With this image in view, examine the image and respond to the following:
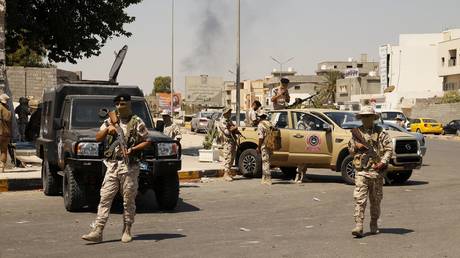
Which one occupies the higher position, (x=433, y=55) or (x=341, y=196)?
(x=433, y=55)

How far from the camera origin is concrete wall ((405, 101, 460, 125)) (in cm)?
6488

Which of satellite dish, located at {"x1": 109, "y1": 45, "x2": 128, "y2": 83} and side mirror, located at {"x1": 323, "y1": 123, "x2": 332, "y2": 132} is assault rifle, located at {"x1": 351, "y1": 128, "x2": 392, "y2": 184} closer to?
side mirror, located at {"x1": 323, "y1": 123, "x2": 332, "y2": 132}

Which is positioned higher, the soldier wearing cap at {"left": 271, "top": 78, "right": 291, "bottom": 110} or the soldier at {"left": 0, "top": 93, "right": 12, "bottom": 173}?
the soldier wearing cap at {"left": 271, "top": 78, "right": 291, "bottom": 110}

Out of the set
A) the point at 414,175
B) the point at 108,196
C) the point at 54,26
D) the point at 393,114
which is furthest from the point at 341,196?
the point at 393,114

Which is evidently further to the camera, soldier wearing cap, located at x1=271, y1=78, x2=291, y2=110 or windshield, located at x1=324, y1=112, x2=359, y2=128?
soldier wearing cap, located at x1=271, y1=78, x2=291, y2=110

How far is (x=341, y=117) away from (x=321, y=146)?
1064 mm

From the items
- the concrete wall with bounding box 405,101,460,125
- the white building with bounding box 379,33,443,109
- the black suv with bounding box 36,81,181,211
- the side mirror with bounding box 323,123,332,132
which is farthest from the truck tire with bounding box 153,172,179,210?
the white building with bounding box 379,33,443,109

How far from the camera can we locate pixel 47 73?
40.3 m

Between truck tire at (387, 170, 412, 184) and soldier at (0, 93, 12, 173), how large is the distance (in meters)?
8.82

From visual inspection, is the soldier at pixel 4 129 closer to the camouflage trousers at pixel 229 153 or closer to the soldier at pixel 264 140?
the camouflage trousers at pixel 229 153

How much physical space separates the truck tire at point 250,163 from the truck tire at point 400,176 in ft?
10.4

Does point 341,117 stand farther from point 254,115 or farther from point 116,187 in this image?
point 116,187

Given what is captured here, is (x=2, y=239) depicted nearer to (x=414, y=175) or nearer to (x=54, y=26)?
(x=414, y=175)

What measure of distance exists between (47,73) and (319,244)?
34.4 meters
